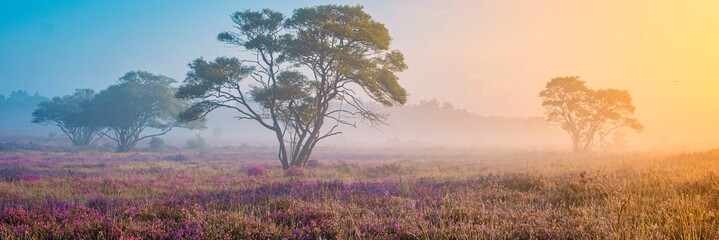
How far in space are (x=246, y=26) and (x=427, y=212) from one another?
16.5m

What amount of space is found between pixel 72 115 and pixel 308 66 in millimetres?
43377

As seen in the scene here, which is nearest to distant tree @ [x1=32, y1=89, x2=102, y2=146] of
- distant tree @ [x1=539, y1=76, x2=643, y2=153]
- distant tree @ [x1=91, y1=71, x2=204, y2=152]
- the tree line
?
distant tree @ [x1=91, y1=71, x2=204, y2=152]

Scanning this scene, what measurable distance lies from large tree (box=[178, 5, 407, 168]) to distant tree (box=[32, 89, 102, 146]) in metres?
36.6

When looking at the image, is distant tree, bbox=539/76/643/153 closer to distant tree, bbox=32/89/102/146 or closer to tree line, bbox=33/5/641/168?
tree line, bbox=33/5/641/168

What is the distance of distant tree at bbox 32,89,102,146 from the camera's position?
44969 mm

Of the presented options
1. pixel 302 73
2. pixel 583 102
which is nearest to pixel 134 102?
pixel 302 73

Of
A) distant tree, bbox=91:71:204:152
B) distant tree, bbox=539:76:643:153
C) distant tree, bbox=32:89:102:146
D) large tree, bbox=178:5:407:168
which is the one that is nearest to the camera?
large tree, bbox=178:5:407:168

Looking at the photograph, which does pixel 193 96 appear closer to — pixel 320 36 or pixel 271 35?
pixel 271 35

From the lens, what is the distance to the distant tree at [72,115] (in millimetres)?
44969

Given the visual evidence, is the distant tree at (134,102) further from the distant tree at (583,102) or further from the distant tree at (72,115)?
the distant tree at (583,102)

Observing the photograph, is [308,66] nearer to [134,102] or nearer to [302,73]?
[302,73]

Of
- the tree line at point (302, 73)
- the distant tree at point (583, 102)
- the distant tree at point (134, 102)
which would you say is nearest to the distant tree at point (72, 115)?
the distant tree at point (134, 102)

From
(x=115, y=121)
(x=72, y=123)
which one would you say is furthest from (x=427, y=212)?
(x=72, y=123)

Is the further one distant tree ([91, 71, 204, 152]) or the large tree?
distant tree ([91, 71, 204, 152])
